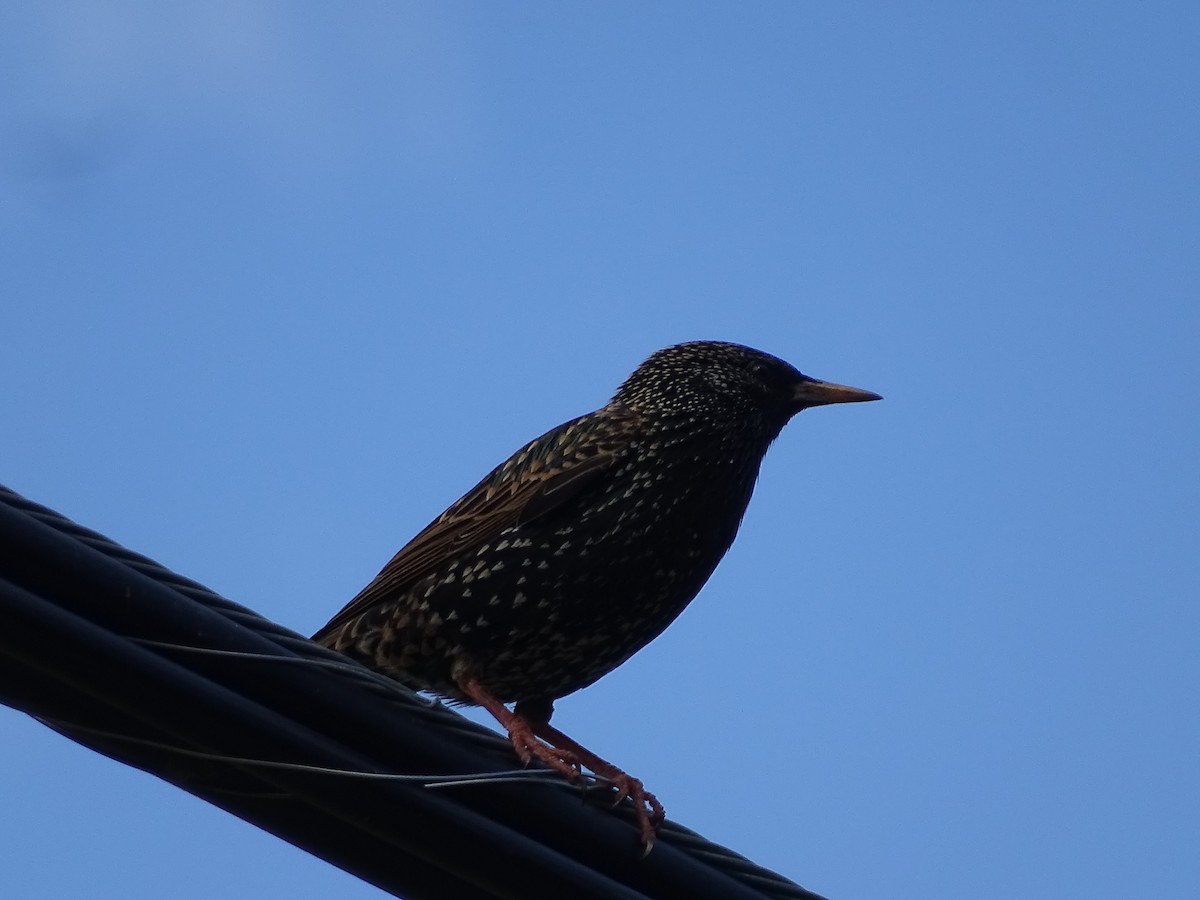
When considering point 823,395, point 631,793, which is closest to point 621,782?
point 631,793

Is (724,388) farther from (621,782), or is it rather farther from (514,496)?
(621,782)

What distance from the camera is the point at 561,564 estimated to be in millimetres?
4398

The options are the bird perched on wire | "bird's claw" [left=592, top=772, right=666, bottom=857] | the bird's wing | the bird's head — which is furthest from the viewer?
the bird's head

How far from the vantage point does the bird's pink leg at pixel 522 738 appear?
379 cm

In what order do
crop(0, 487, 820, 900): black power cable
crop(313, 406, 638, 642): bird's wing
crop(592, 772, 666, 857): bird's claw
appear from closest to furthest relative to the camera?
crop(0, 487, 820, 900): black power cable
crop(592, 772, 666, 857): bird's claw
crop(313, 406, 638, 642): bird's wing

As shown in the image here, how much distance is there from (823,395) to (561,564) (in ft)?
4.50

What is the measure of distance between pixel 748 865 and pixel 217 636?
3.11 feet

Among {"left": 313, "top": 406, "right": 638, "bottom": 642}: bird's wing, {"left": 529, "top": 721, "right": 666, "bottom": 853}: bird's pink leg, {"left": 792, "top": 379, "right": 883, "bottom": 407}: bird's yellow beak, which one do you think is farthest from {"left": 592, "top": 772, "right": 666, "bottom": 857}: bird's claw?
{"left": 792, "top": 379, "right": 883, "bottom": 407}: bird's yellow beak

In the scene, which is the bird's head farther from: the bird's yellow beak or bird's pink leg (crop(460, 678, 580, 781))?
bird's pink leg (crop(460, 678, 580, 781))

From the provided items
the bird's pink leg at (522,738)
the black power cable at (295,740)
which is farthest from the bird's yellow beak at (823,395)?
the black power cable at (295,740)

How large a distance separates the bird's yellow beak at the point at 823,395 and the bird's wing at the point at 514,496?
71 centimetres

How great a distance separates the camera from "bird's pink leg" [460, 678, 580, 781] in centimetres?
379

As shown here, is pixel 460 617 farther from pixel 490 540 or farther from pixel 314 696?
pixel 314 696

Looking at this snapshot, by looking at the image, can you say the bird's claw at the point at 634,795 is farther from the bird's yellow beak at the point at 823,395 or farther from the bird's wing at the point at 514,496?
the bird's yellow beak at the point at 823,395
